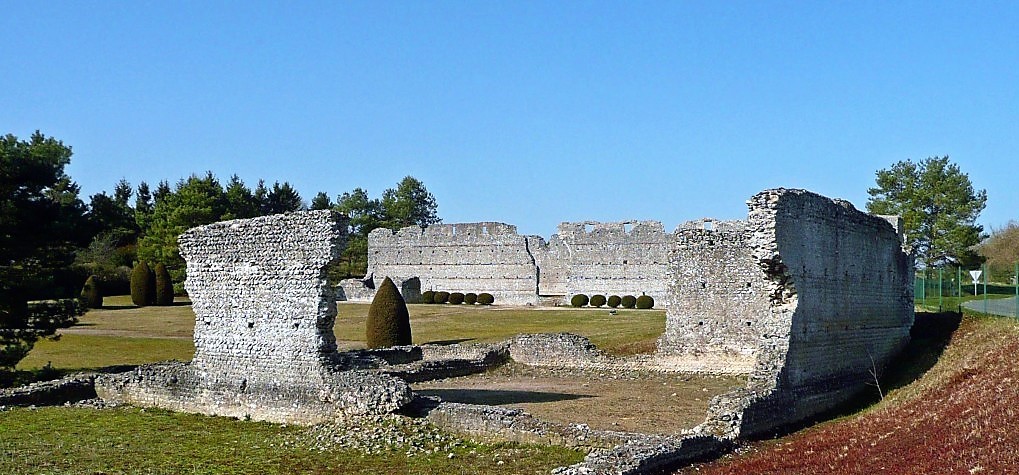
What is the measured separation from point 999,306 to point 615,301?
29807mm

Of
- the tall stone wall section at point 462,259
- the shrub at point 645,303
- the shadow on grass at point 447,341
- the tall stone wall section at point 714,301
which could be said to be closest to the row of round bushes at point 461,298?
the tall stone wall section at point 462,259

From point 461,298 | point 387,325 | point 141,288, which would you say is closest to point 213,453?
point 387,325

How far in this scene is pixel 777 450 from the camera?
1328cm

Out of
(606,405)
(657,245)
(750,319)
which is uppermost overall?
(657,245)

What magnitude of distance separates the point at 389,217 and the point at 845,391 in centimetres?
7019

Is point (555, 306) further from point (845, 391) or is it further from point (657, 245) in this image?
point (845, 391)

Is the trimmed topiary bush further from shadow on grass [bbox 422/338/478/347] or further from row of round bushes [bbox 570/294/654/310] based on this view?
shadow on grass [bbox 422/338/478/347]

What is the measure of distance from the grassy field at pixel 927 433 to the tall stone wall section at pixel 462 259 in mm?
39292

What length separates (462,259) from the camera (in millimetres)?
58875

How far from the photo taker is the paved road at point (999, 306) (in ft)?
72.4

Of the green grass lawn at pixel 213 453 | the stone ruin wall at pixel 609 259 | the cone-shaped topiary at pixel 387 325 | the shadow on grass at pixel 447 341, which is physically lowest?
the green grass lawn at pixel 213 453

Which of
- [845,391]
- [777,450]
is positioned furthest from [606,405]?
[777,450]

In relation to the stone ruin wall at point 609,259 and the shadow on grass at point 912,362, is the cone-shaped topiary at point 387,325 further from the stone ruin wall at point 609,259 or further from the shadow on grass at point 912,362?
the stone ruin wall at point 609,259

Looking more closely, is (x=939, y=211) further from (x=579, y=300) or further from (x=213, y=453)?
(x=213, y=453)
